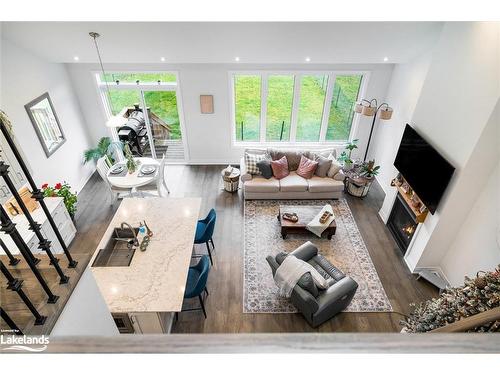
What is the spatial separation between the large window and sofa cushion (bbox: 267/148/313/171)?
94cm

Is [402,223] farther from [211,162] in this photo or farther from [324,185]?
[211,162]

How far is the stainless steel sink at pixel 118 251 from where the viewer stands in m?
3.47

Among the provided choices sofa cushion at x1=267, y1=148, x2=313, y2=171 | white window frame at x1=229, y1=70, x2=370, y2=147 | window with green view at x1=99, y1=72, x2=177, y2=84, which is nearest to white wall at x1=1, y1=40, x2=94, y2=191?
window with green view at x1=99, y1=72, x2=177, y2=84

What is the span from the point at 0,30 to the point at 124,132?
270 cm

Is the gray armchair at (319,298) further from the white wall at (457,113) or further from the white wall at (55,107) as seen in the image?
the white wall at (55,107)

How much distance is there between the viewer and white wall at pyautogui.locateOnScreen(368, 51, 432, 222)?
5.02 meters

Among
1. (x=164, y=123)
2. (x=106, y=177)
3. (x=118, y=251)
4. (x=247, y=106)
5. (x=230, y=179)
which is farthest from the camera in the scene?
(x=164, y=123)

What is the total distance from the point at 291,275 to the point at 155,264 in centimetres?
164

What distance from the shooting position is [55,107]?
5.54 m

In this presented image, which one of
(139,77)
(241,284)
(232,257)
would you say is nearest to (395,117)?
(232,257)

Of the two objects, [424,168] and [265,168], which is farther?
[265,168]

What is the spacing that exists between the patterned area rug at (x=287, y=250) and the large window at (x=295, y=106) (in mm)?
1883
